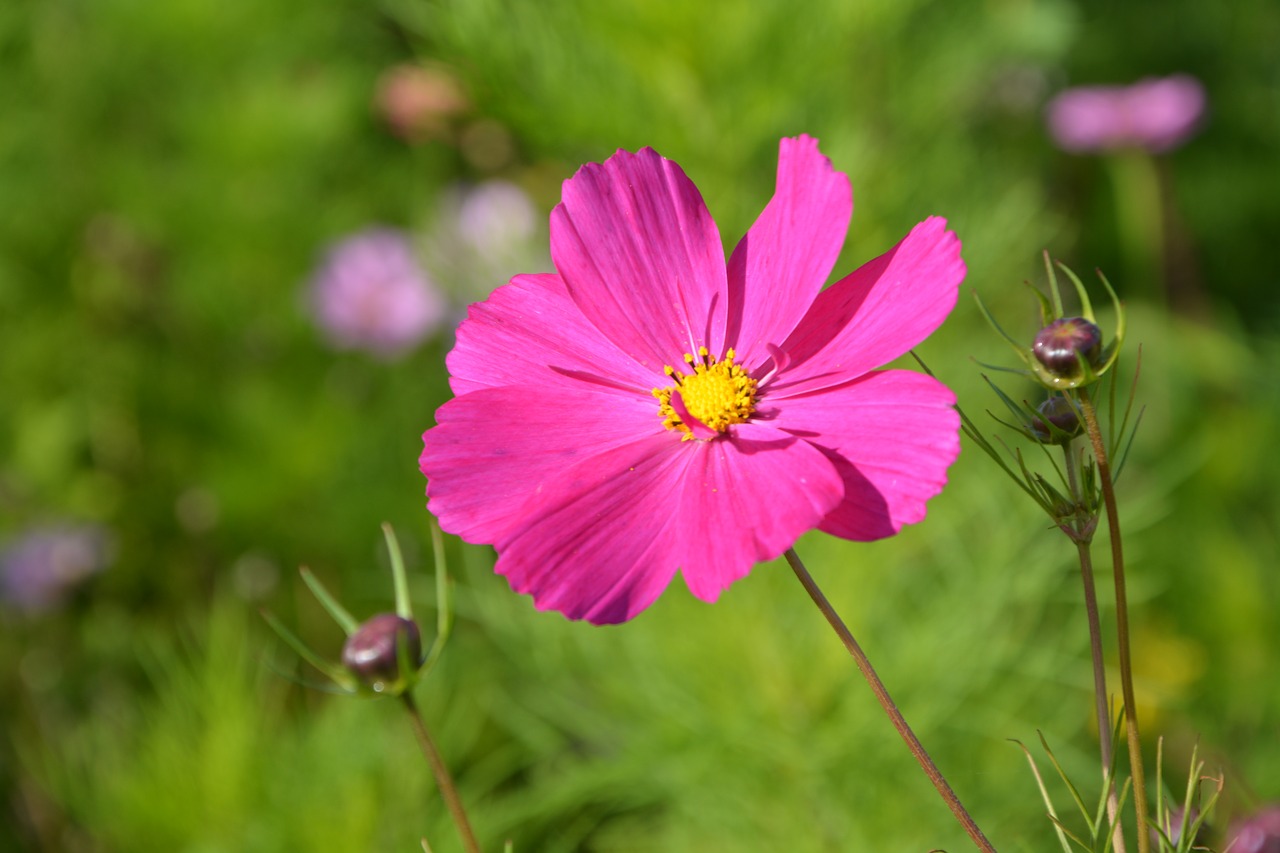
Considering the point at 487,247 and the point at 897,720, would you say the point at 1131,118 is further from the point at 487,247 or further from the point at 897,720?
the point at 897,720

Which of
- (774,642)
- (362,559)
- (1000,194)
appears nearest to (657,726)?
(774,642)

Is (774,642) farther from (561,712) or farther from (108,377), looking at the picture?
(108,377)

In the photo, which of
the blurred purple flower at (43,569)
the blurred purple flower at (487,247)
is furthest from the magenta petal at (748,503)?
the blurred purple flower at (43,569)

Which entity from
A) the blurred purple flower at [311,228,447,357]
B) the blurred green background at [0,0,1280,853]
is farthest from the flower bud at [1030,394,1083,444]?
the blurred purple flower at [311,228,447,357]

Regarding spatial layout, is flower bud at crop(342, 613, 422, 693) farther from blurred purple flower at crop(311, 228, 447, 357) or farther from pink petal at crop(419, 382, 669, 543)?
blurred purple flower at crop(311, 228, 447, 357)

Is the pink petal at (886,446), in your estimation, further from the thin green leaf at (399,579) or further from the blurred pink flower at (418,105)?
the blurred pink flower at (418,105)

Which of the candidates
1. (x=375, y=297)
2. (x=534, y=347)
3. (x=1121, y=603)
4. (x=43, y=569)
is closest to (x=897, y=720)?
(x=1121, y=603)

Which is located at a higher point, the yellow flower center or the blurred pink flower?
the yellow flower center

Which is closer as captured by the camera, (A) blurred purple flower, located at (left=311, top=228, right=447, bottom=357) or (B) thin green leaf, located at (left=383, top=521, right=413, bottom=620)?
(B) thin green leaf, located at (left=383, top=521, right=413, bottom=620)
